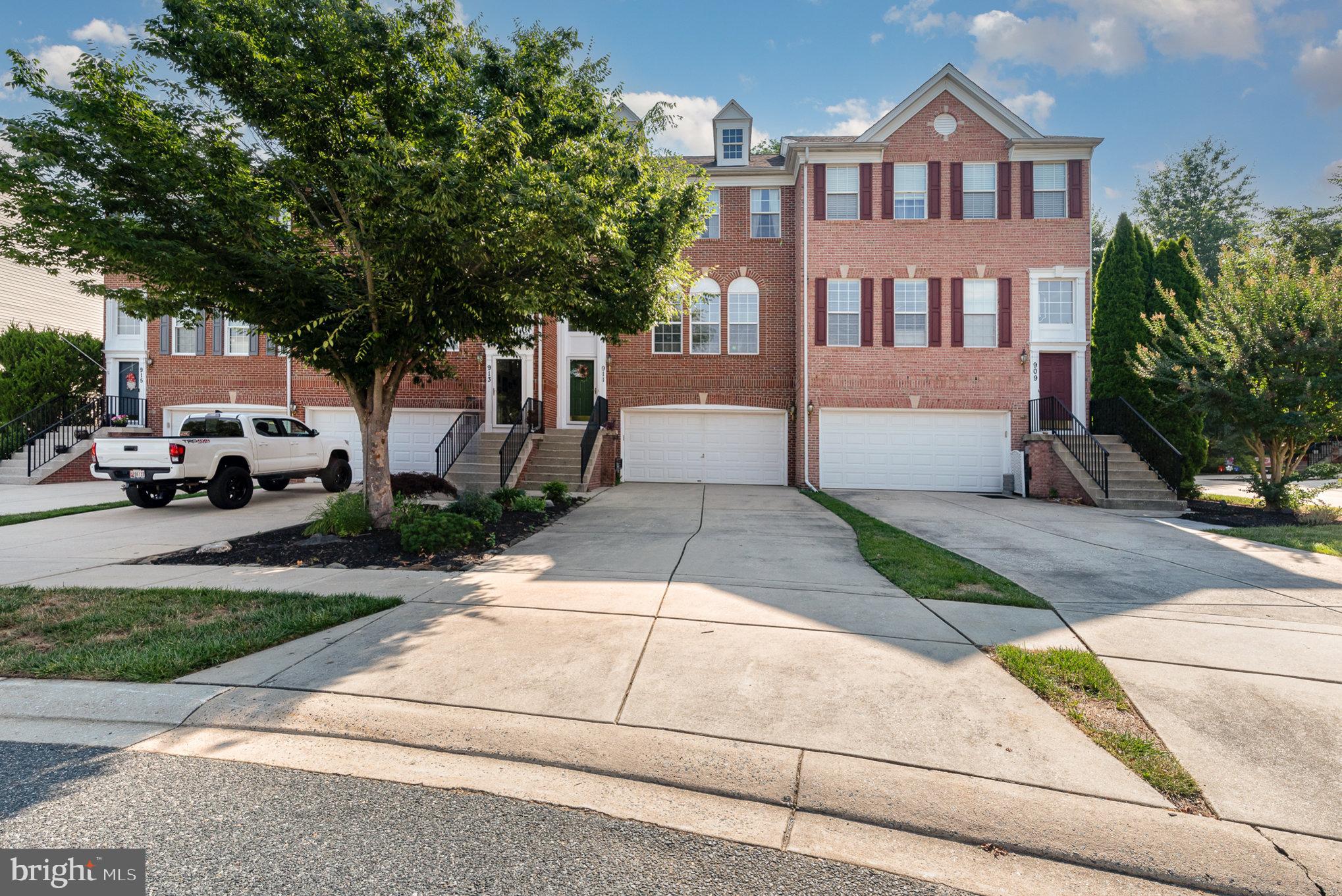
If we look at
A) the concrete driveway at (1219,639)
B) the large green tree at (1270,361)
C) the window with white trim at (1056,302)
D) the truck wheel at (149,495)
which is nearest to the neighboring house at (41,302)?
the truck wheel at (149,495)

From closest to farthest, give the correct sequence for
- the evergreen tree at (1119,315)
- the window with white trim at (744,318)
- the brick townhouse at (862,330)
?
the evergreen tree at (1119,315) → the brick townhouse at (862,330) → the window with white trim at (744,318)

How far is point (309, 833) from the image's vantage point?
2463 mm

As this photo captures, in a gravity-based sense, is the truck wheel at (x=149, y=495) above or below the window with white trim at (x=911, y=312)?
below

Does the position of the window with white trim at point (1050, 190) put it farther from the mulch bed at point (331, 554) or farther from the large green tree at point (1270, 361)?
the mulch bed at point (331, 554)

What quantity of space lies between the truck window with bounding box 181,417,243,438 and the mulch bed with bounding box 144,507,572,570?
4303 millimetres

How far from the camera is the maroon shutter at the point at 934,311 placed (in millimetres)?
16047

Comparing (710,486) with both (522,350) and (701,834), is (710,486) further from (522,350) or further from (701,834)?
(701,834)

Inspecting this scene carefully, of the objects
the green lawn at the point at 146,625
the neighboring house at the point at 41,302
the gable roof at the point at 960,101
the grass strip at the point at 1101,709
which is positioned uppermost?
the gable roof at the point at 960,101

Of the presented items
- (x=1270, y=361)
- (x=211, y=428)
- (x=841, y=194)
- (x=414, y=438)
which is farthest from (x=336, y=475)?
(x=1270, y=361)

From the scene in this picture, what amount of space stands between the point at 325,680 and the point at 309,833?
4.96 ft

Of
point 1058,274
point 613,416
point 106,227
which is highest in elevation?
point 1058,274

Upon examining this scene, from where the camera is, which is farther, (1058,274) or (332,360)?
(1058,274)

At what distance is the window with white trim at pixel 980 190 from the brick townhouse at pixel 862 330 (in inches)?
1.5

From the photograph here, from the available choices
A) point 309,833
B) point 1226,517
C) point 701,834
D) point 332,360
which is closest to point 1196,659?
point 701,834
